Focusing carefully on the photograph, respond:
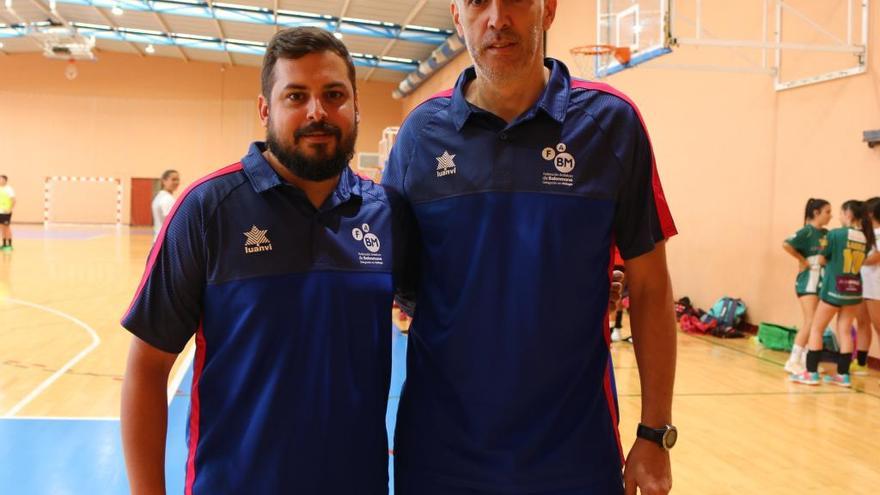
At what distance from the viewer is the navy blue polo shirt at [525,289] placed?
1.77m

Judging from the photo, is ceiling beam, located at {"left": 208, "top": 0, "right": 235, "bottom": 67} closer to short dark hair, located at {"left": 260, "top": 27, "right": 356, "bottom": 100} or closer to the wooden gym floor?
the wooden gym floor

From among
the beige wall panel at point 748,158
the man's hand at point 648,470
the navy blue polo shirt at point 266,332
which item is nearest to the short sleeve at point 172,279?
the navy blue polo shirt at point 266,332

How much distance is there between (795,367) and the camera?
7934 millimetres

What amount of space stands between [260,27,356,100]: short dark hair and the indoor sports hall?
0.38 meters

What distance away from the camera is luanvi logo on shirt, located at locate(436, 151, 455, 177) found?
6.10ft

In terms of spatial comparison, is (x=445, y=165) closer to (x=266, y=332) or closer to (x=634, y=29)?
(x=266, y=332)

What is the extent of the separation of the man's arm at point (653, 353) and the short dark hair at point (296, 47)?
0.88 m

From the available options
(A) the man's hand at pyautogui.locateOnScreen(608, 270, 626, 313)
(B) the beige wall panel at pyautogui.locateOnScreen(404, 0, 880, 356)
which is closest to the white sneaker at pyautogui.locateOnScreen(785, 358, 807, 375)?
(B) the beige wall panel at pyautogui.locateOnScreen(404, 0, 880, 356)

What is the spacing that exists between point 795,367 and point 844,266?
3.86 ft

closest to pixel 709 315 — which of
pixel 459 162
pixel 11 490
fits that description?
pixel 11 490

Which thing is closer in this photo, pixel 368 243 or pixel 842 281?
pixel 368 243

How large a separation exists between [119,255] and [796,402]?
52.9 ft

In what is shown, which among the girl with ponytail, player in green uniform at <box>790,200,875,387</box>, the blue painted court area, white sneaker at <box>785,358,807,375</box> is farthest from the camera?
white sneaker at <box>785,358,807,375</box>

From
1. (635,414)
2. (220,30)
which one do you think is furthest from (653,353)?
(220,30)
